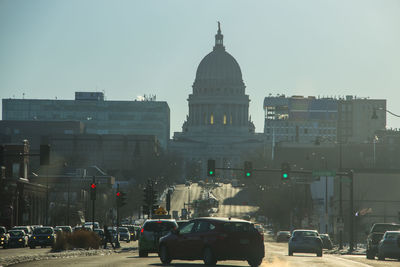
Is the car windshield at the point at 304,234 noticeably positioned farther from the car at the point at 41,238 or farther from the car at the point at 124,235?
the car at the point at 124,235

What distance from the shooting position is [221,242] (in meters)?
38.3

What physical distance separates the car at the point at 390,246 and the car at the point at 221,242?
516 inches

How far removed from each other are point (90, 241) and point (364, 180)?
65.5 meters

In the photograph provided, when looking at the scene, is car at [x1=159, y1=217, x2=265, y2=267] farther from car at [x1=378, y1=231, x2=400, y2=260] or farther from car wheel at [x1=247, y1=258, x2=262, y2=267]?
car at [x1=378, y1=231, x2=400, y2=260]

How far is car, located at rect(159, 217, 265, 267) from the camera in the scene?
38.4 meters

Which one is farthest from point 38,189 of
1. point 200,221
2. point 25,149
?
point 200,221

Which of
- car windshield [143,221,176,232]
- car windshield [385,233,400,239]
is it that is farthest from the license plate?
car windshield [385,233,400,239]

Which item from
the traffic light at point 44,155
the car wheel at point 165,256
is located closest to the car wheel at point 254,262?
the car wheel at point 165,256

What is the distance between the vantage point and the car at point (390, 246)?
50.7 metres

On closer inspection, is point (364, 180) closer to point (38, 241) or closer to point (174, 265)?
point (38, 241)

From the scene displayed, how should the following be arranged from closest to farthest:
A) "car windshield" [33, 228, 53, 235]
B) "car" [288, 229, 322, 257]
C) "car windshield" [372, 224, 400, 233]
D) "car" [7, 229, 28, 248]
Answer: "car" [288, 229, 322, 257] < "car windshield" [372, 224, 400, 233] < "car windshield" [33, 228, 53, 235] < "car" [7, 229, 28, 248]

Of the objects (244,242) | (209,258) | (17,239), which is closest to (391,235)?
(244,242)

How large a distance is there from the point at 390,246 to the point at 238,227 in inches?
551

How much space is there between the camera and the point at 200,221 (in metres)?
40.0
